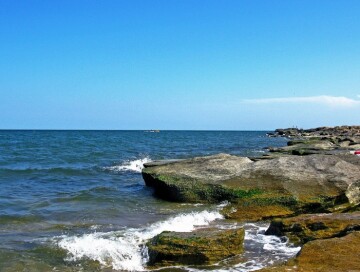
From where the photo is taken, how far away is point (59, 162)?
36.1 metres

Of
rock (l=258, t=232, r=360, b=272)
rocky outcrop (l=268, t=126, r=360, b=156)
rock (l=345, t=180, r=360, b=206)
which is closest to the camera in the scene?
rock (l=258, t=232, r=360, b=272)

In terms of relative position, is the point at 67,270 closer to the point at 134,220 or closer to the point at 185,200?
the point at 134,220

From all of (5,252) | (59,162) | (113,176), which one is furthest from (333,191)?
(59,162)

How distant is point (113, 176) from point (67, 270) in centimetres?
1764

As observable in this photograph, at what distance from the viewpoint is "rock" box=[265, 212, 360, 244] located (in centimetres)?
988

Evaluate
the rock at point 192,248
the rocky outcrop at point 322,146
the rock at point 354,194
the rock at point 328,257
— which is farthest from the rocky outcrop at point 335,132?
the rock at point 328,257

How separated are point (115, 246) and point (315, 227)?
507 cm

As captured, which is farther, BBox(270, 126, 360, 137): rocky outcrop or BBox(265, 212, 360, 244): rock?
BBox(270, 126, 360, 137): rocky outcrop

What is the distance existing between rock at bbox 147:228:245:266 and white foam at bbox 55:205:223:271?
50 centimetres

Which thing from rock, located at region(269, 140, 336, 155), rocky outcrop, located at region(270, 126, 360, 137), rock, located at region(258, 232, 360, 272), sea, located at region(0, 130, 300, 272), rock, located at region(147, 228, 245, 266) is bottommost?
sea, located at region(0, 130, 300, 272)

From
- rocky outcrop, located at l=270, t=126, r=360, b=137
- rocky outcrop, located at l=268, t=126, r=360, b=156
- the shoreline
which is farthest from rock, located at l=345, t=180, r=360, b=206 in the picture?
rocky outcrop, located at l=270, t=126, r=360, b=137

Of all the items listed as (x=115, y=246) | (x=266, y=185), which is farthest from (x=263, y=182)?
(x=115, y=246)

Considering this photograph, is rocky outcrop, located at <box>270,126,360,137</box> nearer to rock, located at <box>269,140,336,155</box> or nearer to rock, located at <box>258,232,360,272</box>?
rock, located at <box>269,140,336,155</box>

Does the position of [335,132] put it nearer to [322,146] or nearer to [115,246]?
[322,146]
